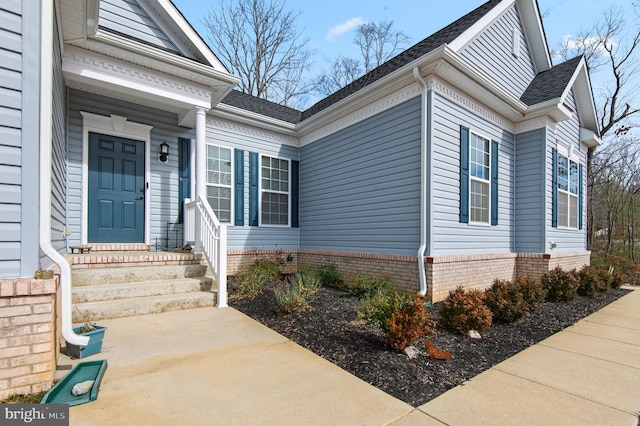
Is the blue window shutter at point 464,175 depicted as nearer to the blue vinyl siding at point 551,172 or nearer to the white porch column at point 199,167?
the blue vinyl siding at point 551,172

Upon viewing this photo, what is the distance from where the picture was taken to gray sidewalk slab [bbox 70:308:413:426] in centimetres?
221

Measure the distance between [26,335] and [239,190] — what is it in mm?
5472

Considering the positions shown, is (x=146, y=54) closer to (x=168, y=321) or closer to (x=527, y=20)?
(x=168, y=321)

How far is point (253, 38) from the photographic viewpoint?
1656 centimetres

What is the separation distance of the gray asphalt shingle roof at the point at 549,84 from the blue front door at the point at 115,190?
8641 millimetres

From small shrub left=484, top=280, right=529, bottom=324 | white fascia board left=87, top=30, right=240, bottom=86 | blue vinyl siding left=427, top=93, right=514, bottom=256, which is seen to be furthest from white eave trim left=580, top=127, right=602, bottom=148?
white fascia board left=87, top=30, right=240, bottom=86

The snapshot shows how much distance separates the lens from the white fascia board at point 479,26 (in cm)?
596

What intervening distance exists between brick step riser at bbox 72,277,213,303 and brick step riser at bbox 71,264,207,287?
0.11 metres

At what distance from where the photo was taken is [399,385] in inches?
106

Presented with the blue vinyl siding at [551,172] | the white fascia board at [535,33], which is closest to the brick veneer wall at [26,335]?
the blue vinyl siding at [551,172]

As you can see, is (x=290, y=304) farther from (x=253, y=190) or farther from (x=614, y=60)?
(x=614, y=60)

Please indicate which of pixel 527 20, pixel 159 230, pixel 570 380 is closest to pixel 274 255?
pixel 159 230

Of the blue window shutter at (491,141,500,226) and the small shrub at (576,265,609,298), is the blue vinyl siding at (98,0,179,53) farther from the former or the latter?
the small shrub at (576,265,609,298)

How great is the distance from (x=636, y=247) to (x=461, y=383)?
17.1 metres
